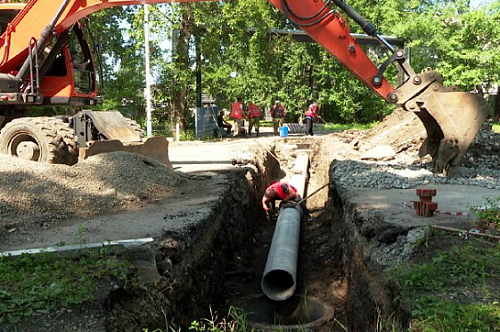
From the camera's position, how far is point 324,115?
118 ft

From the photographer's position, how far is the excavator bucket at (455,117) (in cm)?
824

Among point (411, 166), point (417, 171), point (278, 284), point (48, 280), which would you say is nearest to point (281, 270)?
point (278, 284)

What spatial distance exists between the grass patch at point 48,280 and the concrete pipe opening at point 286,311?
246 centimetres

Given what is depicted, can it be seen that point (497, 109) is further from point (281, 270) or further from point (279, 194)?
point (281, 270)

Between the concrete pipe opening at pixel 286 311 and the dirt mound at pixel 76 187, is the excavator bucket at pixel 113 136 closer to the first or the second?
the dirt mound at pixel 76 187

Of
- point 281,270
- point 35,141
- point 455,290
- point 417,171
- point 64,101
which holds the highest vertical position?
point 64,101

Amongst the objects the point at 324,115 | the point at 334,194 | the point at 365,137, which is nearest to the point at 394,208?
the point at 334,194

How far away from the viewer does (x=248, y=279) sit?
713cm

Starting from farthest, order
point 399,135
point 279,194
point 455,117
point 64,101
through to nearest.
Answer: point 399,135 → point 279,194 → point 64,101 → point 455,117

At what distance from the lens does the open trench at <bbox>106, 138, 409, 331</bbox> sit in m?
3.98

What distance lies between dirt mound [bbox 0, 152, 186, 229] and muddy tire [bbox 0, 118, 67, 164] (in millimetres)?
943

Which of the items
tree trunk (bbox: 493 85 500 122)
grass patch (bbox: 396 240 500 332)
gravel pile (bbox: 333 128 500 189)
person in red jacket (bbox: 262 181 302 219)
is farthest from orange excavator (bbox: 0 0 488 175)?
tree trunk (bbox: 493 85 500 122)

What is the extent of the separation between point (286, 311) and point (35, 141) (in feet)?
16.6

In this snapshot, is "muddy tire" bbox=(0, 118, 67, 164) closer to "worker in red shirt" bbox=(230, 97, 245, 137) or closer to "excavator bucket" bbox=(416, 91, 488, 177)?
"excavator bucket" bbox=(416, 91, 488, 177)
